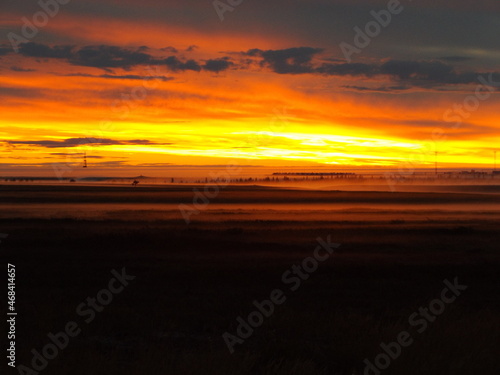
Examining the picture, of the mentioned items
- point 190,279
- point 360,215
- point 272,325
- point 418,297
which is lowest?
point 272,325

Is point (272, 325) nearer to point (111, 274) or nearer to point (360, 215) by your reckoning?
point (111, 274)

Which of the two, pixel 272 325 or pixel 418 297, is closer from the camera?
pixel 272 325

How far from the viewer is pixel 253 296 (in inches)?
571

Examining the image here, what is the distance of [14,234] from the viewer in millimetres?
28406

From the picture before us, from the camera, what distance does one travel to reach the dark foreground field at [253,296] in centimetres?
865

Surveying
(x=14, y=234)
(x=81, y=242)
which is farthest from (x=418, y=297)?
(x=14, y=234)

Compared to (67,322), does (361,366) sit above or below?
below

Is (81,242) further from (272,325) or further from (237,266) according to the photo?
(272,325)

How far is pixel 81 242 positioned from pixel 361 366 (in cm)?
1864

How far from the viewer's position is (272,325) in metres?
10.3

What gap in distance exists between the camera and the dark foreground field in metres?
8.65

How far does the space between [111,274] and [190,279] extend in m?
2.55

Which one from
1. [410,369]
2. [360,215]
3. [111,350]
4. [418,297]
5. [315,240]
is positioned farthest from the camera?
[360,215]

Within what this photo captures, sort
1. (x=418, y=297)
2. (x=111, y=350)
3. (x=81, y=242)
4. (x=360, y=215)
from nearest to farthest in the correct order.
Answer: (x=111, y=350) → (x=418, y=297) → (x=81, y=242) → (x=360, y=215)
